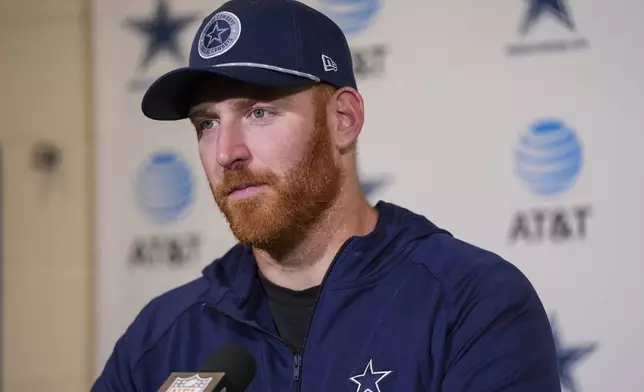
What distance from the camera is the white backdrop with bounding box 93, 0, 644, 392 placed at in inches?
68.6

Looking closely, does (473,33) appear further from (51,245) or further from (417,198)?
(51,245)

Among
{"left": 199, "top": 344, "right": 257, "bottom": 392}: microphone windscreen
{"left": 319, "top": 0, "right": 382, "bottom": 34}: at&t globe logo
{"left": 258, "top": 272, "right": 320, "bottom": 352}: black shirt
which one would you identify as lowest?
{"left": 199, "top": 344, "right": 257, "bottom": 392}: microphone windscreen

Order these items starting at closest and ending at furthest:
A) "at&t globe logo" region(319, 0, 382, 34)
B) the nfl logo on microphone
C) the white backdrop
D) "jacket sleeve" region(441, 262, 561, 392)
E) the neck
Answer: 1. the nfl logo on microphone
2. "jacket sleeve" region(441, 262, 561, 392)
3. the neck
4. the white backdrop
5. "at&t globe logo" region(319, 0, 382, 34)

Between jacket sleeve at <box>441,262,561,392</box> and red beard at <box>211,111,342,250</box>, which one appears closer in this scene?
jacket sleeve at <box>441,262,561,392</box>

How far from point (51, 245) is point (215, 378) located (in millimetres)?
1358

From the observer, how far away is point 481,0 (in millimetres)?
1862

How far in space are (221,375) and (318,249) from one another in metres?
0.37

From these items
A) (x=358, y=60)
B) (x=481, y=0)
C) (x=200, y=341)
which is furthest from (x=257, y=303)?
(x=481, y=0)

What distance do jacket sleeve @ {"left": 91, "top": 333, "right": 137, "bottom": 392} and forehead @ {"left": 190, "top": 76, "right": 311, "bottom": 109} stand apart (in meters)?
0.40

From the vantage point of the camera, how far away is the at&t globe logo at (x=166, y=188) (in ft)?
6.69

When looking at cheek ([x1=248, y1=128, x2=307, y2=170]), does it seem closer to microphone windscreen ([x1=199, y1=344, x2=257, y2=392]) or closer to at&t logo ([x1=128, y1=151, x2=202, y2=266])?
microphone windscreen ([x1=199, y1=344, x2=257, y2=392])

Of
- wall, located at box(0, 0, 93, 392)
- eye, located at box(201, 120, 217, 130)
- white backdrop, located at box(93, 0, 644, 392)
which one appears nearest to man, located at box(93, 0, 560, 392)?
eye, located at box(201, 120, 217, 130)

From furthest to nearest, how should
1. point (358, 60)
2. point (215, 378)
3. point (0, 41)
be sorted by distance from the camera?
point (0, 41) < point (358, 60) < point (215, 378)

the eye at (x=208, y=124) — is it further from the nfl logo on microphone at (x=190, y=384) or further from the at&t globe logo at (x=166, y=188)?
the at&t globe logo at (x=166, y=188)
